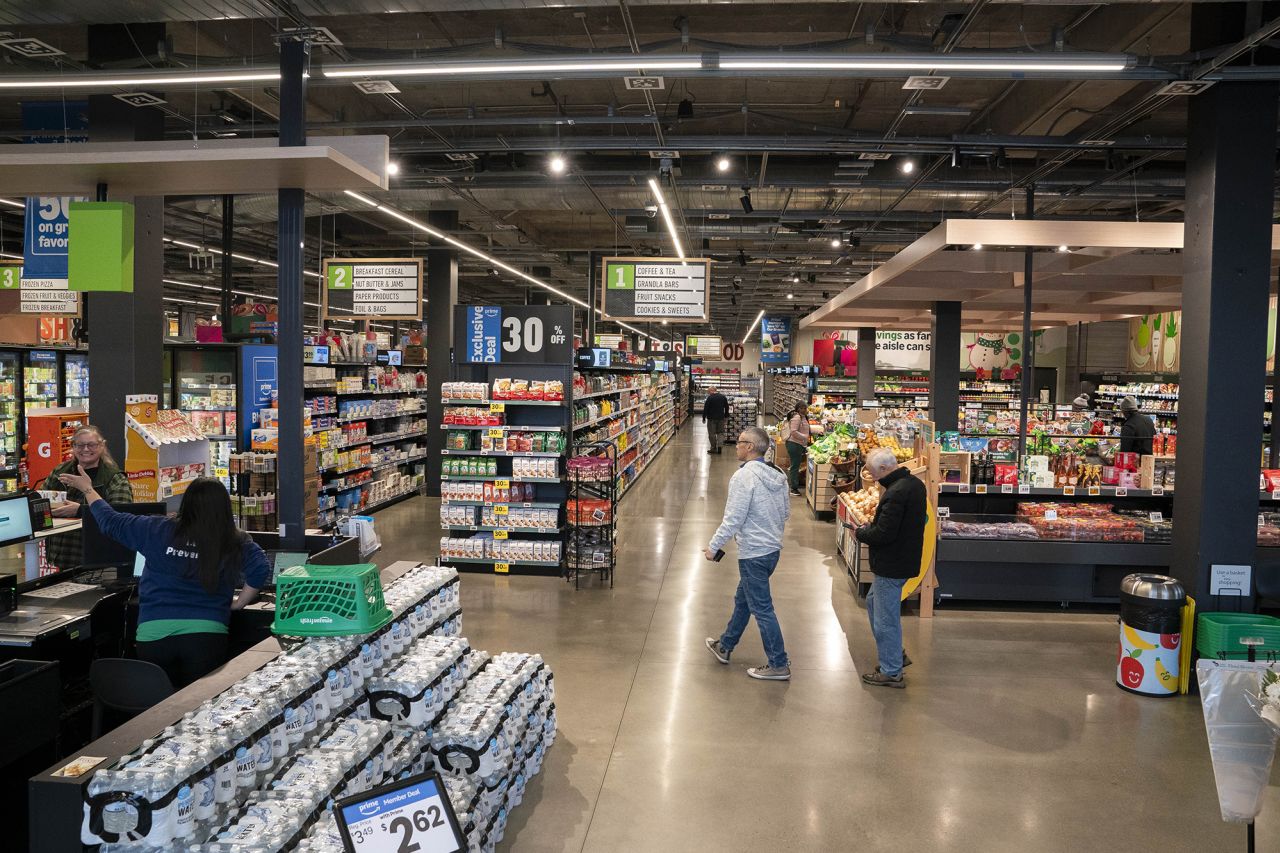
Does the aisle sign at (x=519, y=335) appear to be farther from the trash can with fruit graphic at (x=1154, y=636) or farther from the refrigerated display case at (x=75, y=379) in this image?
the trash can with fruit graphic at (x=1154, y=636)

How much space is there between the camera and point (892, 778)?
447 centimetres

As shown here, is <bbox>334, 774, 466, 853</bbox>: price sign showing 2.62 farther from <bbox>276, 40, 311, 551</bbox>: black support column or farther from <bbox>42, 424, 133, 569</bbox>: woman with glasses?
<bbox>42, 424, 133, 569</bbox>: woman with glasses

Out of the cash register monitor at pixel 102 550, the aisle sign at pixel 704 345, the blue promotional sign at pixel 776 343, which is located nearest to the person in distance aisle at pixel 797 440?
the cash register monitor at pixel 102 550

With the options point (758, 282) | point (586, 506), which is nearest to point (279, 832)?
point (586, 506)

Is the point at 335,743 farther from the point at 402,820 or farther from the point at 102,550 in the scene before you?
the point at 102,550

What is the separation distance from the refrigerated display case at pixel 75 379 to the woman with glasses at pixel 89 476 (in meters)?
5.07

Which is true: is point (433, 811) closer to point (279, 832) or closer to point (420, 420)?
point (279, 832)

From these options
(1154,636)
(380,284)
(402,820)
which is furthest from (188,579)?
(380,284)

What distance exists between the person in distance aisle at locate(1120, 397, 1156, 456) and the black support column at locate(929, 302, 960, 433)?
2.30 meters

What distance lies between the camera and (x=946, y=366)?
494 inches

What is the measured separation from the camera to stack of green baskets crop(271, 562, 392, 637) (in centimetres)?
321

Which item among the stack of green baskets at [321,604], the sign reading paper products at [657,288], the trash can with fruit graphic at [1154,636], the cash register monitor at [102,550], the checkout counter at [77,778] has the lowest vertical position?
the trash can with fruit graphic at [1154,636]

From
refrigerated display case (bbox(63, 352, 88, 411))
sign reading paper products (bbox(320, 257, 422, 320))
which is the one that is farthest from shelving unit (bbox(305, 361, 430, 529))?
refrigerated display case (bbox(63, 352, 88, 411))

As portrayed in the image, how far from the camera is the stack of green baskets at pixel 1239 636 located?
5.55 m
